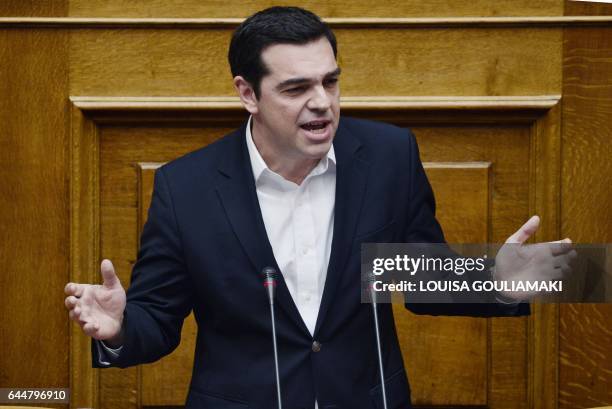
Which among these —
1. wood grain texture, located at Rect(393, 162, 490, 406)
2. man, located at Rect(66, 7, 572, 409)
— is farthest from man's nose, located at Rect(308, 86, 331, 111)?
wood grain texture, located at Rect(393, 162, 490, 406)

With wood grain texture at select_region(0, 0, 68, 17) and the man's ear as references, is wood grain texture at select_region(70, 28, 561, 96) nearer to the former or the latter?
wood grain texture at select_region(0, 0, 68, 17)

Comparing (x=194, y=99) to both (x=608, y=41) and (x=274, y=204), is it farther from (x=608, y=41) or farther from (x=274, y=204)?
(x=608, y=41)

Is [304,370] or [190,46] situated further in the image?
[190,46]

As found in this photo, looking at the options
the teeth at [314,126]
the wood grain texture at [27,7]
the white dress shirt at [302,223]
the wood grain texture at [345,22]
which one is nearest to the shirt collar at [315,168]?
the white dress shirt at [302,223]

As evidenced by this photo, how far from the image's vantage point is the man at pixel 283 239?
1.94m

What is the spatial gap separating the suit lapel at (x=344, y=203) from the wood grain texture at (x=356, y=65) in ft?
1.63

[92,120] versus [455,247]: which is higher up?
[92,120]

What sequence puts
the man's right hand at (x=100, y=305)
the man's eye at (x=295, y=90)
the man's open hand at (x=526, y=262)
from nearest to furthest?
the man's right hand at (x=100, y=305), the man's open hand at (x=526, y=262), the man's eye at (x=295, y=90)

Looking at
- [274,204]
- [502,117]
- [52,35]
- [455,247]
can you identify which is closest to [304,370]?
[274,204]

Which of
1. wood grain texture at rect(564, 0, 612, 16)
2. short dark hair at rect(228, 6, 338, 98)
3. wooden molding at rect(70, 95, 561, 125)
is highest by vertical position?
wood grain texture at rect(564, 0, 612, 16)

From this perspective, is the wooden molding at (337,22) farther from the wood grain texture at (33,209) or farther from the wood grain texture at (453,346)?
the wood grain texture at (453,346)

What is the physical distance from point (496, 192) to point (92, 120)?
1.00 metres

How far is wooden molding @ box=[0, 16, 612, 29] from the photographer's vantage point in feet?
8.32

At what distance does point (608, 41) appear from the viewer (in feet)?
8.34
